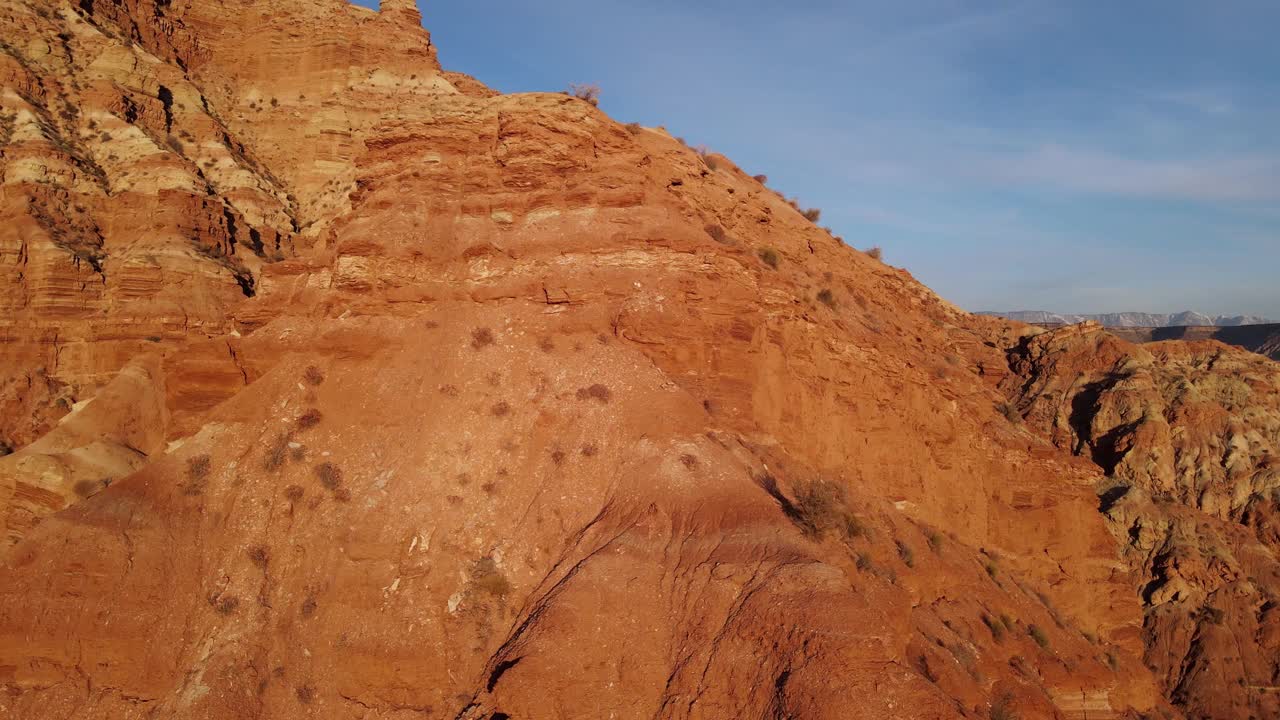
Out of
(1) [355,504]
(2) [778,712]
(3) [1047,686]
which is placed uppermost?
(1) [355,504]

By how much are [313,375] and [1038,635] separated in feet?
68.6

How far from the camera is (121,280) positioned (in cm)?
2738

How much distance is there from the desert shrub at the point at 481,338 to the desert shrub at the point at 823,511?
832 centimetres

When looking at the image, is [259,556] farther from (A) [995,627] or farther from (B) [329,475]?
(A) [995,627]

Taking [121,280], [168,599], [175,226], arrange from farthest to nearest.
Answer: [175,226]
[121,280]
[168,599]

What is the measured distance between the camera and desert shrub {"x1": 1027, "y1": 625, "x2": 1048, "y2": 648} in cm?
2081

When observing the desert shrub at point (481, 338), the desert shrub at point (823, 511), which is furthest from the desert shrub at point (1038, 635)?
the desert shrub at point (481, 338)

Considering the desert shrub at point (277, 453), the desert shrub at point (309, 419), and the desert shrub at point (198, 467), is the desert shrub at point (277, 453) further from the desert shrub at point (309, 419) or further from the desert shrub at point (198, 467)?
the desert shrub at point (198, 467)

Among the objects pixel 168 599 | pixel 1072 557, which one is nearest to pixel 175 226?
pixel 168 599

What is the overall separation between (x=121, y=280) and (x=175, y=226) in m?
3.35

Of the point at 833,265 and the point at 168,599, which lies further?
the point at 833,265

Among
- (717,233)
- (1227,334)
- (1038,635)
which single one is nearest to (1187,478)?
(1038,635)

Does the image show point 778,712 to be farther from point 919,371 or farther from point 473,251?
point 919,371

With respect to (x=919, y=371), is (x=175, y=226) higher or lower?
higher
